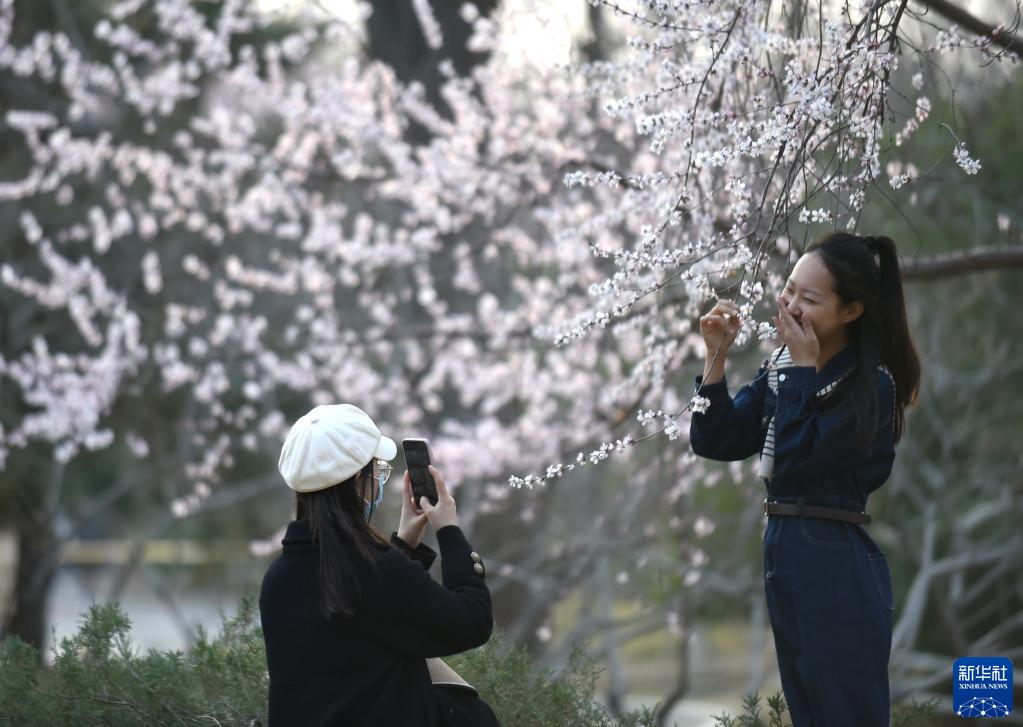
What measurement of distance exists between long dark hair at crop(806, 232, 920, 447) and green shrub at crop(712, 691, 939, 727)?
2.22 ft

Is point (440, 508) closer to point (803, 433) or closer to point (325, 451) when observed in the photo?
point (325, 451)

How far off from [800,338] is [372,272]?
19.7 ft

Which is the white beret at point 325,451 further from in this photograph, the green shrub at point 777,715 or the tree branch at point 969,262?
the tree branch at point 969,262

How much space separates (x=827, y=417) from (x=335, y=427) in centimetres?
84

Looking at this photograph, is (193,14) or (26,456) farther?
(26,456)

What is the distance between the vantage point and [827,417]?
2006mm

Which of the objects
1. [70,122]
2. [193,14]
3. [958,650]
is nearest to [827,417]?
[958,650]

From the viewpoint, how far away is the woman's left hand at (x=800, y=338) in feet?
6.74

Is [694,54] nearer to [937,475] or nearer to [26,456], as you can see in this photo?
[937,475]

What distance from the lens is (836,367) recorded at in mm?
2088

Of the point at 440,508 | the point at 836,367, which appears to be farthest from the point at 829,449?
the point at 440,508

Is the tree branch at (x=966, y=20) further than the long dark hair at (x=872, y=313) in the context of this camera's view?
Yes

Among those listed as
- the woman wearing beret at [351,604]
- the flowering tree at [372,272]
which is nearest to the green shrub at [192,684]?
the woman wearing beret at [351,604]

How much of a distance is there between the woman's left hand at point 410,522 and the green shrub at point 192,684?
530 millimetres
